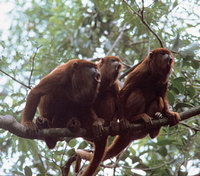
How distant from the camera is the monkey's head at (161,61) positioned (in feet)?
14.2

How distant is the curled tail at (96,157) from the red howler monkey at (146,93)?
0.71 feet

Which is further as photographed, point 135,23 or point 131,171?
point 135,23

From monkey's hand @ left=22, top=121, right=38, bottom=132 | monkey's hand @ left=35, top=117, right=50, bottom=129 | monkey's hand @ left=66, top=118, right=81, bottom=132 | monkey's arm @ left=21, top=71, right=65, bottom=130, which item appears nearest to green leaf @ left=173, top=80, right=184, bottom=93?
monkey's hand @ left=66, top=118, right=81, bottom=132

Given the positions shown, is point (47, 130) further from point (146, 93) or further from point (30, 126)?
point (146, 93)

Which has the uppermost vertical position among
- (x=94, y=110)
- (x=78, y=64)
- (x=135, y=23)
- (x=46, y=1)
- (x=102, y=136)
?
(x=46, y=1)

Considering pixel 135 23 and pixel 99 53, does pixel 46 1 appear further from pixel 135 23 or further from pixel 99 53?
pixel 135 23

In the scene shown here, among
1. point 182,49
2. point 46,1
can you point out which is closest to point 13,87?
point 182,49

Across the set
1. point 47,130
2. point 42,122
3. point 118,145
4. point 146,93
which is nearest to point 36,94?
point 42,122

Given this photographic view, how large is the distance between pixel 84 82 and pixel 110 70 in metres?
0.53

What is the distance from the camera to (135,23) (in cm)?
538

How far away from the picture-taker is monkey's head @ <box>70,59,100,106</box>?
4.05m

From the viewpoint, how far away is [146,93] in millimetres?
4535

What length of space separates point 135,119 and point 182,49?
4.53 feet

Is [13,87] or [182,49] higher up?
[182,49]
